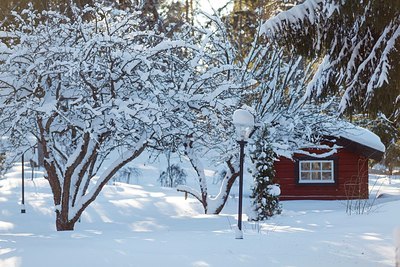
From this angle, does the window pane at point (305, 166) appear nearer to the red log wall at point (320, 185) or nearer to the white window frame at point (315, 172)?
the white window frame at point (315, 172)

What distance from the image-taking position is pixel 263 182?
14.9 metres

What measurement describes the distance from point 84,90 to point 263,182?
20.5ft

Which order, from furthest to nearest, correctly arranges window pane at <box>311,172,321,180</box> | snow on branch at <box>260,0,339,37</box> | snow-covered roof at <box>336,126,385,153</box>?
window pane at <box>311,172,321,180</box>
snow-covered roof at <box>336,126,385,153</box>
snow on branch at <box>260,0,339,37</box>

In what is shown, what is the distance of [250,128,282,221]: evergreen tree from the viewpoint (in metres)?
14.7

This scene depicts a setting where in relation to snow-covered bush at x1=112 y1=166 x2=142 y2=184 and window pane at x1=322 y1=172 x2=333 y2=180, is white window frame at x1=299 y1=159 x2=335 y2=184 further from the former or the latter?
snow-covered bush at x1=112 y1=166 x2=142 y2=184

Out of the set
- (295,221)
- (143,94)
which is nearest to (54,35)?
(143,94)

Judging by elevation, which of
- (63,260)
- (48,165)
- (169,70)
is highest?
(169,70)

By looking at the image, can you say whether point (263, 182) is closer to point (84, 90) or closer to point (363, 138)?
point (84, 90)

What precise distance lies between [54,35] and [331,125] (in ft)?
31.8

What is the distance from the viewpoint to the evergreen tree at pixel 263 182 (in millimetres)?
14719

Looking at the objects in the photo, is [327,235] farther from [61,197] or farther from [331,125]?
[331,125]

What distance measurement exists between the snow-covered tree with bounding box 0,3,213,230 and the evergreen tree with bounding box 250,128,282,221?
4.11m

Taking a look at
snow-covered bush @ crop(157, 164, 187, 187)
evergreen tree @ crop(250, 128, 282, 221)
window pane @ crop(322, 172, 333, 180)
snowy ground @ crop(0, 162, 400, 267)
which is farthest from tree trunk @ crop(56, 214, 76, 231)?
snow-covered bush @ crop(157, 164, 187, 187)

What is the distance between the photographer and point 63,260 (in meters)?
7.25
